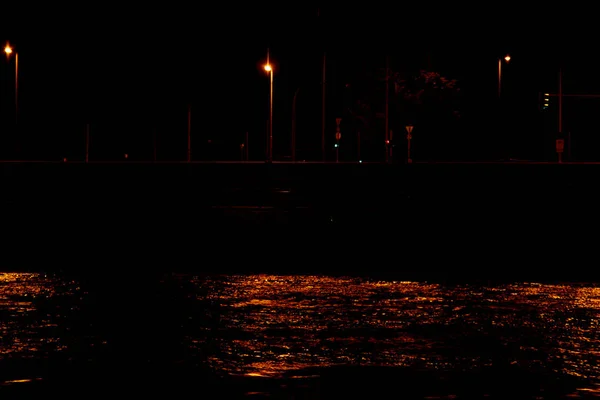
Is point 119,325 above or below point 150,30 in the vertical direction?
below

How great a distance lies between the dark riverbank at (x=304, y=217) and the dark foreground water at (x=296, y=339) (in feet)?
6.62

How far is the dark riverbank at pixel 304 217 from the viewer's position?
549 inches

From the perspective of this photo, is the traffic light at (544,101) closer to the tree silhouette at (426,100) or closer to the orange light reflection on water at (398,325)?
the tree silhouette at (426,100)

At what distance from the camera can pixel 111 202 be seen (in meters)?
28.7

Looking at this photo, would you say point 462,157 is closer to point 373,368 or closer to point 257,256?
point 257,256

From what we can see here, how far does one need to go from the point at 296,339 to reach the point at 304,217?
14.6m

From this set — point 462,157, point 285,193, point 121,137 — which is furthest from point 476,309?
point 121,137

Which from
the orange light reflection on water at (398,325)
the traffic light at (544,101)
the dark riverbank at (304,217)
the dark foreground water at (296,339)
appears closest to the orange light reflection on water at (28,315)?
the dark foreground water at (296,339)

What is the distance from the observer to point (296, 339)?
8047mm

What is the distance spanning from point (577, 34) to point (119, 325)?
9124 cm

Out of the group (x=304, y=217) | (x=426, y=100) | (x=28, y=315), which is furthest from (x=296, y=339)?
(x=426, y=100)

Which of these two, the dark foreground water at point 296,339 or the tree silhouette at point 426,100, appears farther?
the tree silhouette at point 426,100

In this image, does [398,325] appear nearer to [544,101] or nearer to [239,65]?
[544,101]

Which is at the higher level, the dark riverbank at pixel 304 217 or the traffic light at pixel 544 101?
the traffic light at pixel 544 101
